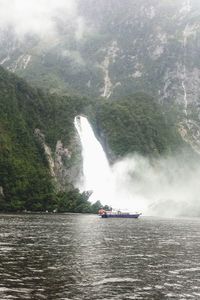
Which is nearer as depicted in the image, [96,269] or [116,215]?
[96,269]

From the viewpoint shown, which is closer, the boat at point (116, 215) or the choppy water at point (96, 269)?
the choppy water at point (96, 269)

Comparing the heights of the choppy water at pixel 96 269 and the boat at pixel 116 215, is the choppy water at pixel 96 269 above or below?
below

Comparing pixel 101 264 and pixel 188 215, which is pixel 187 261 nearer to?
pixel 101 264

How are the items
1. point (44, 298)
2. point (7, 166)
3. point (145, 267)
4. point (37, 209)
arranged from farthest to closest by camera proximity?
point (7, 166), point (37, 209), point (145, 267), point (44, 298)

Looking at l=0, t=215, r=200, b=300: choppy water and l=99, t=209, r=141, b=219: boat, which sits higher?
l=99, t=209, r=141, b=219: boat

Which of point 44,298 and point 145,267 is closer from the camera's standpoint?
point 44,298

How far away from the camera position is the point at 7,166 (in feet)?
587

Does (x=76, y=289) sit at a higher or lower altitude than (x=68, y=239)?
lower

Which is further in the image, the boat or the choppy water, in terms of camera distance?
the boat

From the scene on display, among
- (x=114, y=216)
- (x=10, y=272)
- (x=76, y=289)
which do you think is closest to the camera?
(x=76, y=289)

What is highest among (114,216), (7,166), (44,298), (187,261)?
(7,166)

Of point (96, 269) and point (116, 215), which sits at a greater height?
point (116, 215)

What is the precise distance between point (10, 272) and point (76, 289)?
6.52 meters

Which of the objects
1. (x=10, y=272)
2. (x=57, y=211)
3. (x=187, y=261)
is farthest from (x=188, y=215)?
(x=10, y=272)
